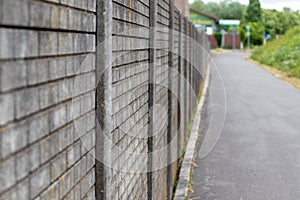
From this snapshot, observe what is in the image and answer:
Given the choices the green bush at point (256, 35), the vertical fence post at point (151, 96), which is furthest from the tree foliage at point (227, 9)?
the vertical fence post at point (151, 96)

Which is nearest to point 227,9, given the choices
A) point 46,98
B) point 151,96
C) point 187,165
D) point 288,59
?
point 288,59

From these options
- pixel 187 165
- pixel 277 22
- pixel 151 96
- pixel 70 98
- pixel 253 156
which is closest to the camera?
pixel 70 98

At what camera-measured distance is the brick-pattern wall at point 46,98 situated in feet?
4.04

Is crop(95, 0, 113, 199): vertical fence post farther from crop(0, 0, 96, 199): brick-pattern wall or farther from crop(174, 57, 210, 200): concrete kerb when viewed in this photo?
crop(174, 57, 210, 200): concrete kerb

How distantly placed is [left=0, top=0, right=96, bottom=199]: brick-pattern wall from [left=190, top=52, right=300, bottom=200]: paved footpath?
15.3 ft

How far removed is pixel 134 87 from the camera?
3100 millimetres

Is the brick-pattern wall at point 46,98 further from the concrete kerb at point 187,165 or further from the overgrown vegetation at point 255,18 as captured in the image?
the overgrown vegetation at point 255,18

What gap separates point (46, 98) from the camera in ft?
4.88

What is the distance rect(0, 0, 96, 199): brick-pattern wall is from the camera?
1230 mm

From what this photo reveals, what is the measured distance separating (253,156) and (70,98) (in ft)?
23.4

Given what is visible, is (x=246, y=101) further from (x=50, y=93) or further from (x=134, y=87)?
(x=50, y=93)

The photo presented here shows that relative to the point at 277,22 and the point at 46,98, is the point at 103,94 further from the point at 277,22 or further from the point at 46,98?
the point at 277,22

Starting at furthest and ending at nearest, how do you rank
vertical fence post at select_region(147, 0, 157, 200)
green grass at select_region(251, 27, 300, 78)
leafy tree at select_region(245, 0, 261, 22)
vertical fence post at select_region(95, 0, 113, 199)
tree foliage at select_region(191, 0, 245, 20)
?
1. tree foliage at select_region(191, 0, 245, 20)
2. leafy tree at select_region(245, 0, 261, 22)
3. green grass at select_region(251, 27, 300, 78)
4. vertical fence post at select_region(147, 0, 157, 200)
5. vertical fence post at select_region(95, 0, 113, 199)

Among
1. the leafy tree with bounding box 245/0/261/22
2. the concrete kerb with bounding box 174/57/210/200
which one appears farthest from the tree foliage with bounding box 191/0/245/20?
the concrete kerb with bounding box 174/57/210/200
